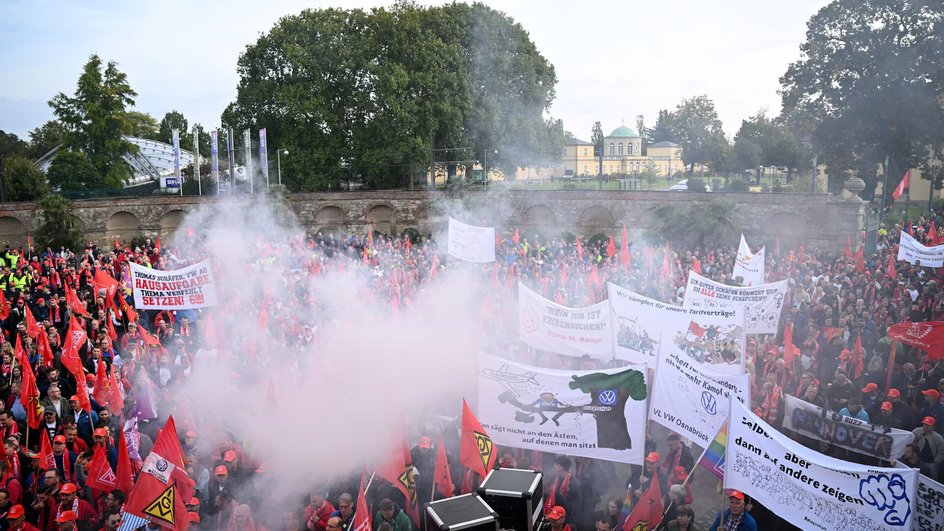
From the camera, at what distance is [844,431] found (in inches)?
286

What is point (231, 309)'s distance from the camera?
46.6ft

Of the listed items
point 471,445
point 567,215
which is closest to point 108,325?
point 471,445

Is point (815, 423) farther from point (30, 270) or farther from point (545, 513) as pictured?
point (30, 270)

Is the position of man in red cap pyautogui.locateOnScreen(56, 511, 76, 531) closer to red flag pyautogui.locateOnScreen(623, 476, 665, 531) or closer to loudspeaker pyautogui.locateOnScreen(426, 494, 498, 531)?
loudspeaker pyautogui.locateOnScreen(426, 494, 498, 531)

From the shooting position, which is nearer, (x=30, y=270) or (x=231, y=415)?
(x=231, y=415)

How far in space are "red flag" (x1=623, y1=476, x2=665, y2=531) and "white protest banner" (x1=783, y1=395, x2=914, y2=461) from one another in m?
2.42

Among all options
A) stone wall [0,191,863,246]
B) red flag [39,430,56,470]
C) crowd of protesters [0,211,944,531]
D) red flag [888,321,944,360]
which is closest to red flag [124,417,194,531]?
crowd of protesters [0,211,944,531]

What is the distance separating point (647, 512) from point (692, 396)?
1398 mm

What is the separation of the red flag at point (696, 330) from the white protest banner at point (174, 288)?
8276 mm

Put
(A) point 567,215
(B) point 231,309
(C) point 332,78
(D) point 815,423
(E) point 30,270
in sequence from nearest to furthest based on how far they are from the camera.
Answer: (D) point 815,423 < (B) point 231,309 < (E) point 30,270 < (A) point 567,215 < (C) point 332,78

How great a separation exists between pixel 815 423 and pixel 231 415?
24.1ft

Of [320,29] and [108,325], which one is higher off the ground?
[320,29]

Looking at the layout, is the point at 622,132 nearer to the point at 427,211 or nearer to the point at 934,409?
the point at 427,211

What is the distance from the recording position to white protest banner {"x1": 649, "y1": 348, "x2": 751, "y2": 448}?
6.71m
